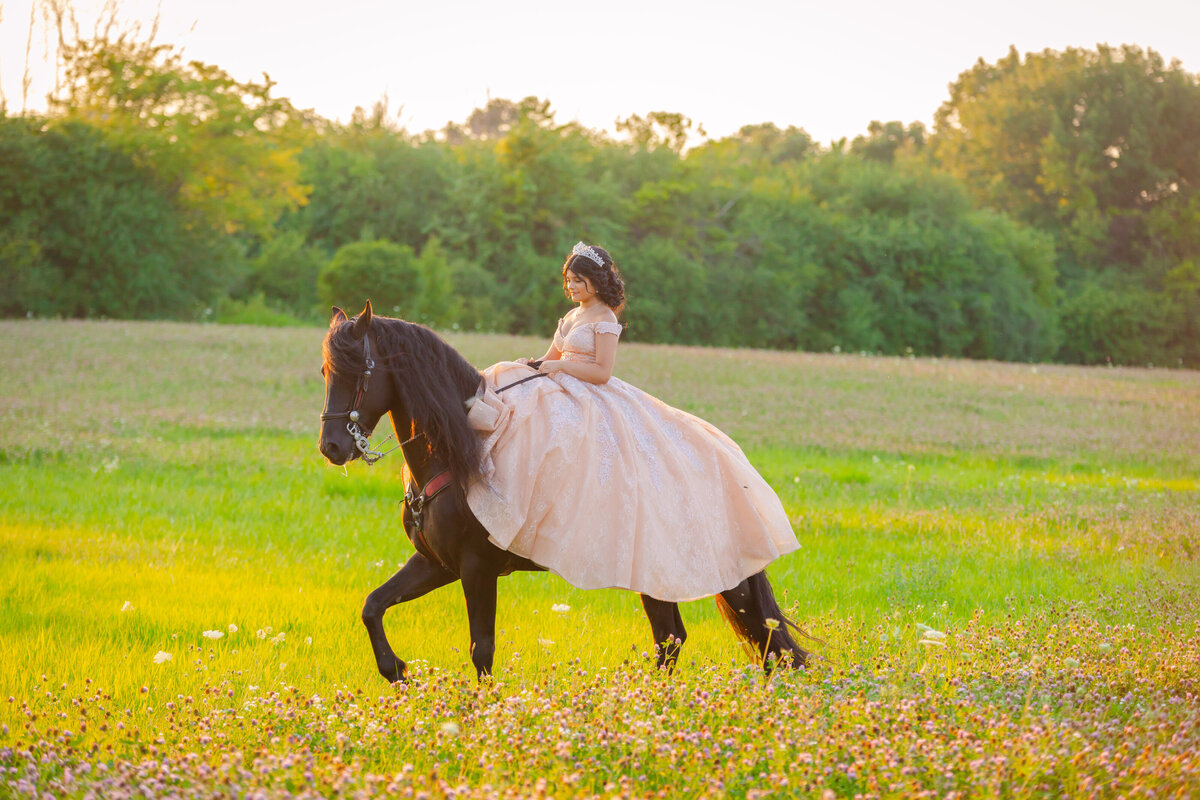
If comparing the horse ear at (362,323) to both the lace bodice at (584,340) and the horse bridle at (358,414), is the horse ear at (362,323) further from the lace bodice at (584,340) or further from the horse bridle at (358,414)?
the lace bodice at (584,340)

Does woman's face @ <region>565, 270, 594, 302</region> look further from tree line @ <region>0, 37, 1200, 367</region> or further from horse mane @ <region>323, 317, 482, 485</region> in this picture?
tree line @ <region>0, 37, 1200, 367</region>

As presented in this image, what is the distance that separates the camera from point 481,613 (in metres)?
5.57

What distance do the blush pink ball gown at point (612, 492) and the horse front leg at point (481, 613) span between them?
0.27 m

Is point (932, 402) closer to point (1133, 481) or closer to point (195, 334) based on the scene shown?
point (1133, 481)

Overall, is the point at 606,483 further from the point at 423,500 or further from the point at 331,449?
the point at 331,449

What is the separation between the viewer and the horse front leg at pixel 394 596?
5.52 meters

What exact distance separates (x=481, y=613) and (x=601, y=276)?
2060mm

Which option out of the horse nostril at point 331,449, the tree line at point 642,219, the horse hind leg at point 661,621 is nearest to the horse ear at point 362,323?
the horse nostril at point 331,449

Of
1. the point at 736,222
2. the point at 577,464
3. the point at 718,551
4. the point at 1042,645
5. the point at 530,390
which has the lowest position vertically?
the point at 1042,645

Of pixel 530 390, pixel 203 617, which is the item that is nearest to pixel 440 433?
pixel 530 390

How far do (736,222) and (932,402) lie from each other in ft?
122

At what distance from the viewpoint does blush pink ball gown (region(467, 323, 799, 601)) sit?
5426 mm

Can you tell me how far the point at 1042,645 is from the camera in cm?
605

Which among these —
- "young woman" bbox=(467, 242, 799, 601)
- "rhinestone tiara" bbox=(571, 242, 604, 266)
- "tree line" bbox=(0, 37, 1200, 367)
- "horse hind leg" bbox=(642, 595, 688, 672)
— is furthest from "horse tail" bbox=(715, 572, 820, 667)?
"tree line" bbox=(0, 37, 1200, 367)
